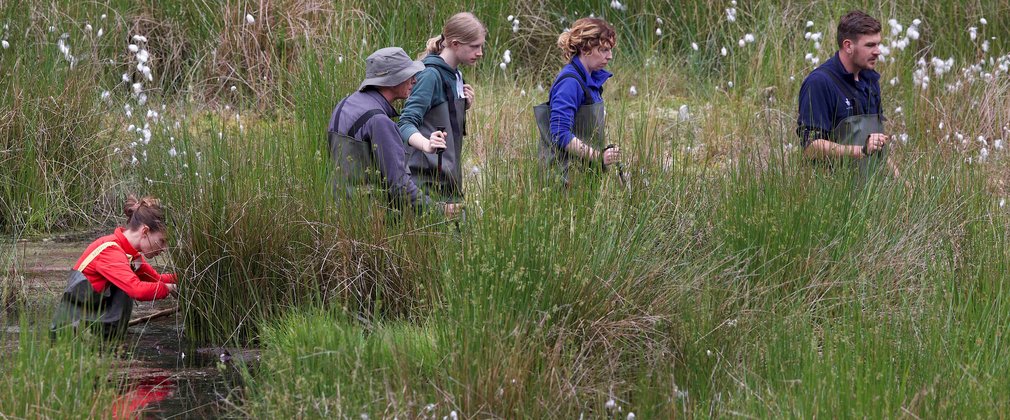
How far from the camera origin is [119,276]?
5.59 metres

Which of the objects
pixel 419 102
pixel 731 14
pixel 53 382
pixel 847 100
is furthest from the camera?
pixel 731 14

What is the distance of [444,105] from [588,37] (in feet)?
2.55

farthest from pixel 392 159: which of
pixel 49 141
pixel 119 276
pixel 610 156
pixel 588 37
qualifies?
pixel 49 141

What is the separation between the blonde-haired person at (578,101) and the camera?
19.3 feet

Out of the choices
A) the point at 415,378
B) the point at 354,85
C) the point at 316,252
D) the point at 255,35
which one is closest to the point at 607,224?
the point at 415,378

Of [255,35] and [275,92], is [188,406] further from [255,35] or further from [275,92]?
[255,35]

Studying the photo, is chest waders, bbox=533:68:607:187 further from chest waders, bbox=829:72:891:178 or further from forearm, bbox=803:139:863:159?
chest waders, bbox=829:72:891:178

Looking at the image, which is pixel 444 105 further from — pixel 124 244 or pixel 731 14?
pixel 731 14

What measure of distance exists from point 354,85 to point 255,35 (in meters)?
2.59

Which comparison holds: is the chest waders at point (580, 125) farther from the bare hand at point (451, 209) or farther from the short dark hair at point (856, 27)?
the short dark hair at point (856, 27)

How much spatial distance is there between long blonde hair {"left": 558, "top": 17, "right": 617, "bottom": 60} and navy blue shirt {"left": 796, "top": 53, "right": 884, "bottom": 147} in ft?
3.26

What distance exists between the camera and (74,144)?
7.97 m

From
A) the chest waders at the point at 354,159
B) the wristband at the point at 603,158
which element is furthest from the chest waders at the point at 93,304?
the wristband at the point at 603,158

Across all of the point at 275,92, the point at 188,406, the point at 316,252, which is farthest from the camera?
the point at 275,92
